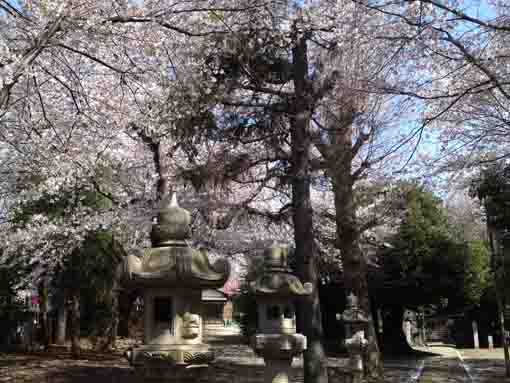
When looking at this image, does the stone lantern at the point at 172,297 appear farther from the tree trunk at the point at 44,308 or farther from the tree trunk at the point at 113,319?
the tree trunk at the point at 44,308

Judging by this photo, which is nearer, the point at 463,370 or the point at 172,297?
the point at 172,297

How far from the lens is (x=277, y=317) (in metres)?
9.50

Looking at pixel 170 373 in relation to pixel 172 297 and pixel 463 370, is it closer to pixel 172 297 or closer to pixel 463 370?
pixel 172 297

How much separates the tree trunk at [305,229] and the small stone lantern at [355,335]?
100cm

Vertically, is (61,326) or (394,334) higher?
(61,326)

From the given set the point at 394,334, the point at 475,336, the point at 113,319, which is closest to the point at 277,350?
the point at 113,319

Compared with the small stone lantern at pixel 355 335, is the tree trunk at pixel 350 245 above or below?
above

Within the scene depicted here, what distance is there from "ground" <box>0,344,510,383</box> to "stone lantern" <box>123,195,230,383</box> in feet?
22.4

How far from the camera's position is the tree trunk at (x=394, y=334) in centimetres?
2450

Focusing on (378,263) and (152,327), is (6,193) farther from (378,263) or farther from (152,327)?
(378,263)

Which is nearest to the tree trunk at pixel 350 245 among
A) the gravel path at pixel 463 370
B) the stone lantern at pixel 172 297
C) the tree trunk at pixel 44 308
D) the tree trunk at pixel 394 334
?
the gravel path at pixel 463 370

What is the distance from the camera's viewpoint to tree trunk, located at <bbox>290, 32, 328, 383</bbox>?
38.6 ft

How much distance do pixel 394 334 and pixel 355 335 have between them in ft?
44.1

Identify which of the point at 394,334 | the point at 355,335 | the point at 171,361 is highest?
the point at 171,361
